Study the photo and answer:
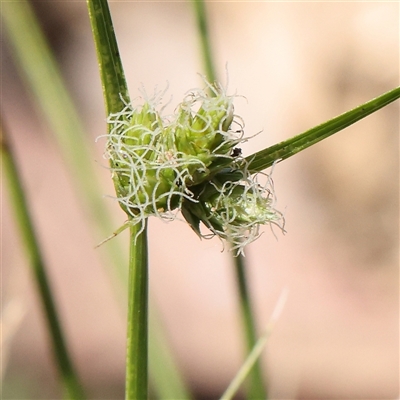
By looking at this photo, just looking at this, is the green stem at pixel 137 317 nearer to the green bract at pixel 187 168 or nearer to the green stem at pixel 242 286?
the green bract at pixel 187 168

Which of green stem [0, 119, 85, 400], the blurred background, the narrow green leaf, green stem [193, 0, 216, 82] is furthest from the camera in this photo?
the blurred background

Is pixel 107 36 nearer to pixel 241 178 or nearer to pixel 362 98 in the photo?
pixel 241 178

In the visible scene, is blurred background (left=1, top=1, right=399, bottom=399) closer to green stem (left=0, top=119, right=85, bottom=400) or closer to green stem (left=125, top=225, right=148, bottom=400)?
green stem (left=0, top=119, right=85, bottom=400)

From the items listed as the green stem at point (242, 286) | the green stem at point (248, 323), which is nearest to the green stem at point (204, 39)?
the green stem at point (242, 286)

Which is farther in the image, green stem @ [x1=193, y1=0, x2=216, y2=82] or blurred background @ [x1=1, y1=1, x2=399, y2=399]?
blurred background @ [x1=1, y1=1, x2=399, y2=399]

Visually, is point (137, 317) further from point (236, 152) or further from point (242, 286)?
point (242, 286)

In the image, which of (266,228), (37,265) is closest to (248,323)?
(37,265)

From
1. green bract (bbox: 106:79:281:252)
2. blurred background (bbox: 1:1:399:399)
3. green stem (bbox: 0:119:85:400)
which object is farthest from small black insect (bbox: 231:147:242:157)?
blurred background (bbox: 1:1:399:399)
